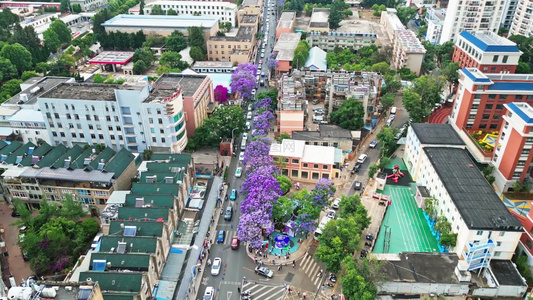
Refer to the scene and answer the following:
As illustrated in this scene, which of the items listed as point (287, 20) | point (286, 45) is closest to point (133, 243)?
point (286, 45)

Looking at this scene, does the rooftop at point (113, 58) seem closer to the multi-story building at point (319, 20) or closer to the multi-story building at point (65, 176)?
the multi-story building at point (65, 176)

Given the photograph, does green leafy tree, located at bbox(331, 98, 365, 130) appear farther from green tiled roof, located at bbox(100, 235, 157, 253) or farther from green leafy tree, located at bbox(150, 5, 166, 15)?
green leafy tree, located at bbox(150, 5, 166, 15)

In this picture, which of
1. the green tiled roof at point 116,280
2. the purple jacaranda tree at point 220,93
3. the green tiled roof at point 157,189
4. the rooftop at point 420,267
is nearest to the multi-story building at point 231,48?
the purple jacaranda tree at point 220,93

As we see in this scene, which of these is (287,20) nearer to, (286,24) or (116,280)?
(286,24)

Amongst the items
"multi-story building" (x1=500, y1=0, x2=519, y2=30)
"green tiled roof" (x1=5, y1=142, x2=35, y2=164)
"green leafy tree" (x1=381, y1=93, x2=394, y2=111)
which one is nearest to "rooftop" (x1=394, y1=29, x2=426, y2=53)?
"green leafy tree" (x1=381, y1=93, x2=394, y2=111)

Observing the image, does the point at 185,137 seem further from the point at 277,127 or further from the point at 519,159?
the point at 519,159

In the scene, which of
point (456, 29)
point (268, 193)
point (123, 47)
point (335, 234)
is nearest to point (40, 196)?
point (268, 193)

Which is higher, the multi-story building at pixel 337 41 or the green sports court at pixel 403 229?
the multi-story building at pixel 337 41
